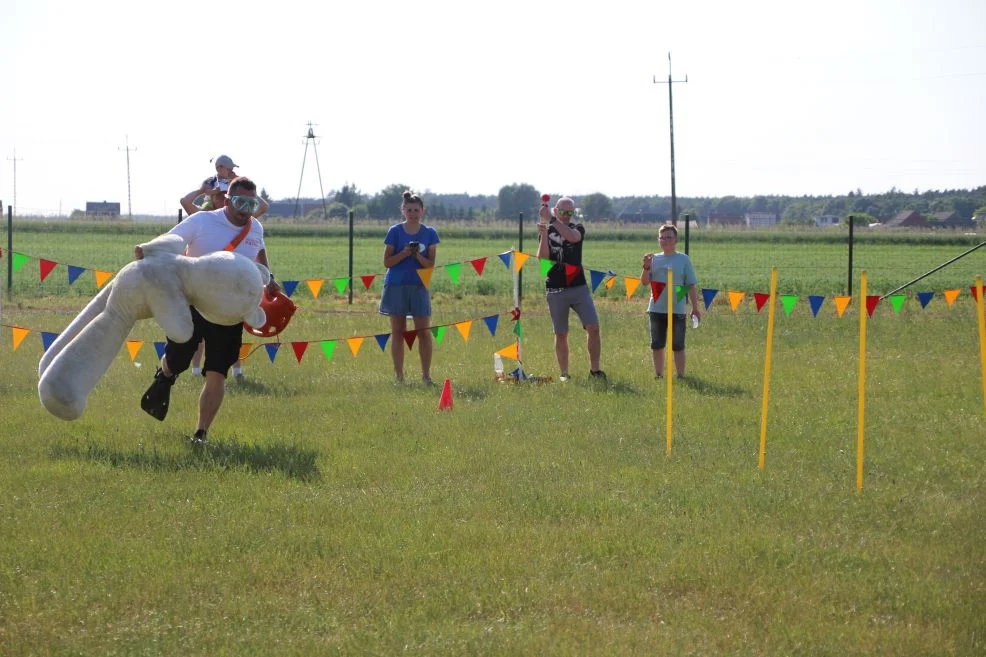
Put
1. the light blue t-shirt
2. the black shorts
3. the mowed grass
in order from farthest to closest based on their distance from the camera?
the light blue t-shirt → the black shorts → the mowed grass

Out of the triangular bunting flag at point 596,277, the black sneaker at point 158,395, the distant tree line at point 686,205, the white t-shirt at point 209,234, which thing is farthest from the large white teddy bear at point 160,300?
the distant tree line at point 686,205

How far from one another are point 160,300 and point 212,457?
1.78m

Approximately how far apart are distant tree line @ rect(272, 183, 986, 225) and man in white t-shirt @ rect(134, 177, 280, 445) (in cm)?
5856

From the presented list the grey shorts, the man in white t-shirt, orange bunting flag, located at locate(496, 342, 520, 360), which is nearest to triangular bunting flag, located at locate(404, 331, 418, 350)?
orange bunting flag, located at locate(496, 342, 520, 360)

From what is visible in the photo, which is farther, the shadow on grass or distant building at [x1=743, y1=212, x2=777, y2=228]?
distant building at [x1=743, y1=212, x2=777, y2=228]

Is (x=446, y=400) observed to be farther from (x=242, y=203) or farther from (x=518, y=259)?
(x=518, y=259)

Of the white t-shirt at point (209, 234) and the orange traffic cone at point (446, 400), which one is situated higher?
the white t-shirt at point (209, 234)

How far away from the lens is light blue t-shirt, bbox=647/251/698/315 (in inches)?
509

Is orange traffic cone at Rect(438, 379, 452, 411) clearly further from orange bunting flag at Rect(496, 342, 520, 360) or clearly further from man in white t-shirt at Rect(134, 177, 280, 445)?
man in white t-shirt at Rect(134, 177, 280, 445)

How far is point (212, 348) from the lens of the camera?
9.07 meters

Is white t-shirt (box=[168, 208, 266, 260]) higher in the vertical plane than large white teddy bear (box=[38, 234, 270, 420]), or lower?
higher

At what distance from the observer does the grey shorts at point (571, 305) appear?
42.8 ft

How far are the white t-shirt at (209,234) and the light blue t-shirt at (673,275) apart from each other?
5071 mm

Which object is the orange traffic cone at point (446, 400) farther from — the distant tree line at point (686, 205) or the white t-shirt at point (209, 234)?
the distant tree line at point (686, 205)
